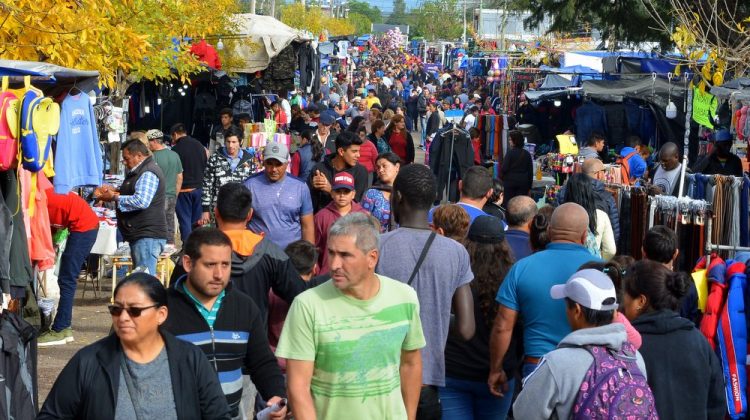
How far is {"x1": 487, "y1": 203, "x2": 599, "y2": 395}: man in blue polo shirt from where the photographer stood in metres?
6.32

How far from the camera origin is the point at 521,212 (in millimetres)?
8117

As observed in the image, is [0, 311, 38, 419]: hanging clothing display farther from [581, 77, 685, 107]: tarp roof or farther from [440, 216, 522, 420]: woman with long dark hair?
[581, 77, 685, 107]: tarp roof

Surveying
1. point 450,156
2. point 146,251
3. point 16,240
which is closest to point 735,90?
point 146,251

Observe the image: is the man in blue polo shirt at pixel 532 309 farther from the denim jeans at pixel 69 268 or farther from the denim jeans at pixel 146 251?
the denim jeans at pixel 146 251

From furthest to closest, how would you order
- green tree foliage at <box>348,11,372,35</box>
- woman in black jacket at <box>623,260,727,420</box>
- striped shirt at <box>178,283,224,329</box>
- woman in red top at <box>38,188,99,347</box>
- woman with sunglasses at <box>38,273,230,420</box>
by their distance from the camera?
green tree foliage at <box>348,11,372,35</box>
woman in red top at <box>38,188,99,347</box>
woman in black jacket at <box>623,260,727,420</box>
striped shirt at <box>178,283,224,329</box>
woman with sunglasses at <box>38,273,230,420</box>

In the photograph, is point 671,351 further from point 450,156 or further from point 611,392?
point 450,156

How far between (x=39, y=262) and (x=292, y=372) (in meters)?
4.89

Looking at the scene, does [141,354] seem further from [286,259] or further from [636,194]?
[636,194]

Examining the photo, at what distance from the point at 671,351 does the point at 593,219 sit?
419cm

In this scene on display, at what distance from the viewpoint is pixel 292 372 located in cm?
485

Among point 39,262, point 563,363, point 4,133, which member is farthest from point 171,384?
point 39,262

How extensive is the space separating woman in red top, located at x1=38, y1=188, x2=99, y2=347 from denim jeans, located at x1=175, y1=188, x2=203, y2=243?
12.9 ft

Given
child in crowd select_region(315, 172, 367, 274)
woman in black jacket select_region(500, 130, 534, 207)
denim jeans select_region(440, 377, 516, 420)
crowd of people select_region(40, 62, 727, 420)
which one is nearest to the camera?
crowd of people select_region(40, 62, 727, 420)

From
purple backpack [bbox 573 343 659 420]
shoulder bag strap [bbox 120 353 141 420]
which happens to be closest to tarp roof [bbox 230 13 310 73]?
shoulder bag strap [bbox 120 353 141 420]
